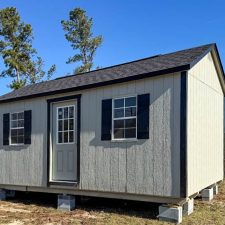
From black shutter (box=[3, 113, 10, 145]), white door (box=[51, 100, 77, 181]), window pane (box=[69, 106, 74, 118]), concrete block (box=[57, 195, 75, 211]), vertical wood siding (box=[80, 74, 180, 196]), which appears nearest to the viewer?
vertical wood siding (box=[80, 74, 180, 196])

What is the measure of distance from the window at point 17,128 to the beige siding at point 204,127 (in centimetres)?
566

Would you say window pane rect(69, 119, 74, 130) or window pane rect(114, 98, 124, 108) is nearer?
window pane rect(114, 98, 124, 108)

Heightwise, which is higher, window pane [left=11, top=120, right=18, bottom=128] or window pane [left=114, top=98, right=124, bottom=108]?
window pane [left=114, top=98, right=124, bottom=108]

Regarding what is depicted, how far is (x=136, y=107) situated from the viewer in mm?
8695

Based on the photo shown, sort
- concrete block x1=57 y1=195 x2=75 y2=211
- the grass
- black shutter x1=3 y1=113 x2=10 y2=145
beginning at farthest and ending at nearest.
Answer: black shutter x1=3 y1=113 x2=10 y2=145 → concrete block x1=57 y1=195 x2=75 y2=211 → the grass

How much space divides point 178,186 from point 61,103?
4.42m

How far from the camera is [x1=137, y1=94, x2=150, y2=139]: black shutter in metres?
8.47

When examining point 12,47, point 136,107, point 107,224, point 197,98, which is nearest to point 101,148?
point 136,107

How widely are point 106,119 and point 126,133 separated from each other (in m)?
0.71

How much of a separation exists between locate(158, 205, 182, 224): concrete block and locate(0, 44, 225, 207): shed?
0.22 metres

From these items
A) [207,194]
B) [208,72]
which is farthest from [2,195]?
[208,72]

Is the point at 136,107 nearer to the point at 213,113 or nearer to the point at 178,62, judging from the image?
the point at 178,62

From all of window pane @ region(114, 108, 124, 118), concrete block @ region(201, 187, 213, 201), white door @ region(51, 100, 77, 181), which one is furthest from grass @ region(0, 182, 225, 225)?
window pane @ region(114, 108, 124, 118)

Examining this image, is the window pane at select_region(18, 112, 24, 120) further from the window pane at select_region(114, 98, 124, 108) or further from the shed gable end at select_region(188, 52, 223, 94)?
the shed gable end at select_region(188, 52, 223, 94)
